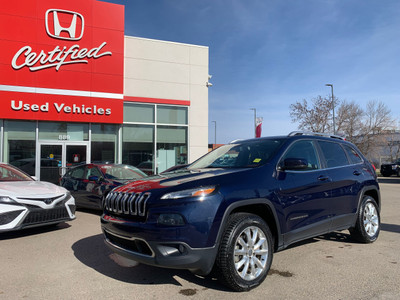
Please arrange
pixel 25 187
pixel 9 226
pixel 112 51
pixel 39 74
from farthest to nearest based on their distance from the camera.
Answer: pixel 112 51 → pixel 39 74 → pixel 25 187 → pixel 9 226

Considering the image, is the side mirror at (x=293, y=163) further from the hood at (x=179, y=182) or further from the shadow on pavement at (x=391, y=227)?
the shadow on pavement at (x=391, y=227)

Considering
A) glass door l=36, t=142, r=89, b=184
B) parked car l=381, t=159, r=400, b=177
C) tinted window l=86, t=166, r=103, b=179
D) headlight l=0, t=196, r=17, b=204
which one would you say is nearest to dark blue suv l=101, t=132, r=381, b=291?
headlight l=0, t=196, r=17, b=204

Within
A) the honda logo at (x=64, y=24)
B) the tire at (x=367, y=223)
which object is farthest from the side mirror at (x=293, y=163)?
the honda logo at (x=64, y=24)

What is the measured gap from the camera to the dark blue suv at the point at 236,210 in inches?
119

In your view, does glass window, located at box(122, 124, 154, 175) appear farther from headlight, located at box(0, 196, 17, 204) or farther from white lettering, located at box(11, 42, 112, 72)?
headlight, located at box(0, 196, 17, 204)

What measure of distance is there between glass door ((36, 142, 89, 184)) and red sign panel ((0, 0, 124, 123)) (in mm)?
1175

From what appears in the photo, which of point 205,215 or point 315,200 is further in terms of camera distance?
point 315,200

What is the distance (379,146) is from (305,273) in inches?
1564

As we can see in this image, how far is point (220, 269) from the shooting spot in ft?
10.4

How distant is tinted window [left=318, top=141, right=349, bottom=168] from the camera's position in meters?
4.72

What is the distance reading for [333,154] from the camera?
4.89m

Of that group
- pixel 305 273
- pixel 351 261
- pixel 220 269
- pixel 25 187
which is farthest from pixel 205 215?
pixel 25 187

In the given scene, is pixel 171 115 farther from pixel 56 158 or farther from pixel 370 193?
pixel 370 193

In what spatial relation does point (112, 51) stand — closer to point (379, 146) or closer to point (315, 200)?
point (315, 200)
